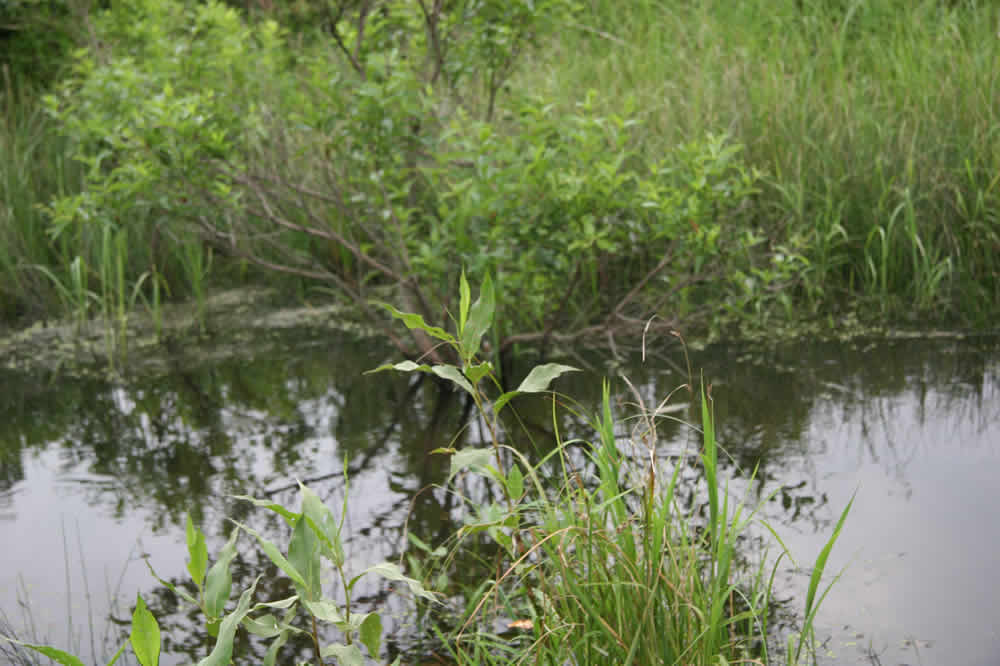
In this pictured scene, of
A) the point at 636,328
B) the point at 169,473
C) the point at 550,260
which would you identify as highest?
the point at 550,260

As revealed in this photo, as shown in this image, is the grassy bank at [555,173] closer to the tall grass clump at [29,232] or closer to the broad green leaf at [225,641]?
the tall grass clump at [29,232]

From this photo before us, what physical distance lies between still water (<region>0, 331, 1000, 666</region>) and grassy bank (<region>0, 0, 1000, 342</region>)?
41cm

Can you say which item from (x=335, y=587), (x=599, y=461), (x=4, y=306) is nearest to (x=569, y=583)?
(x=599, y=461)

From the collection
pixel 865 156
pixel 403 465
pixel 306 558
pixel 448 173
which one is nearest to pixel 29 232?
pixel 448 173

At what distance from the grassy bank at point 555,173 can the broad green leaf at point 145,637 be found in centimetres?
127

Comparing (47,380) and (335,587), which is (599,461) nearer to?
(335,587)

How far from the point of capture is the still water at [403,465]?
2.21 m

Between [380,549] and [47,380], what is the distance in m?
2.39

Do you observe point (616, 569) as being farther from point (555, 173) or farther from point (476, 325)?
point (555, 173)

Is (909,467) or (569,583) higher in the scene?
(569,583)

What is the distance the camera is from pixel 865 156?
173 inches

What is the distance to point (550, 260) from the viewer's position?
354 cm

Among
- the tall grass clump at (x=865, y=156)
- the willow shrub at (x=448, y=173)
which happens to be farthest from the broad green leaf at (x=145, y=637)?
the tall grass clump at (x=865, y=156)

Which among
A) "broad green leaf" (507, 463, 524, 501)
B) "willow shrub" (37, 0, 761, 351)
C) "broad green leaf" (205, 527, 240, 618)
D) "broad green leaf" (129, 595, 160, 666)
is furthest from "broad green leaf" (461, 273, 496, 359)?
"willow shrub" (37, 0, 761, 351)
